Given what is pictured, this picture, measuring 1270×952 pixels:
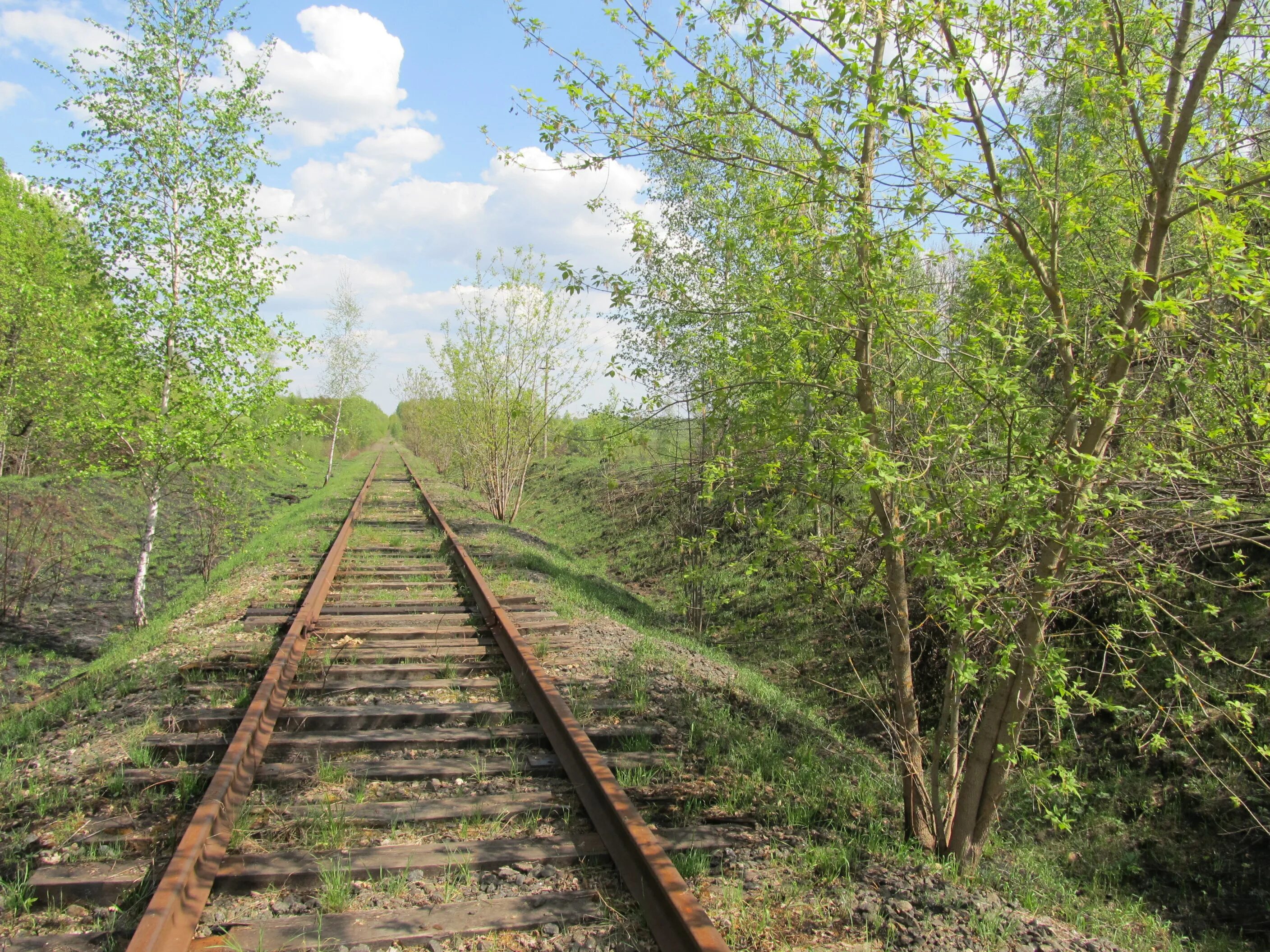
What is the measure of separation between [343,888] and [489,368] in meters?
17.0

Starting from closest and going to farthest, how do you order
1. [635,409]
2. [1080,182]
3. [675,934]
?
[675,934], [1080,182], [635,409]

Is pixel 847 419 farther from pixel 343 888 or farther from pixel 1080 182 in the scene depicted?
pixel 343 888

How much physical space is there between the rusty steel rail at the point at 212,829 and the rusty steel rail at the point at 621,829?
1.54 meters

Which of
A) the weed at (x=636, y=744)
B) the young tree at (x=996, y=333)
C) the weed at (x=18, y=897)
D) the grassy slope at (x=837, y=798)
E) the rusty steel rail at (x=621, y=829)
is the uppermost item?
the young tree at (x=996, y=333)

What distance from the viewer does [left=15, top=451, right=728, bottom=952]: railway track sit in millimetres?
2857

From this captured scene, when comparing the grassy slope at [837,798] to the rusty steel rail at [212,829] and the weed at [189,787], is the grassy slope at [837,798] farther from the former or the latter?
the weed at [189,787]

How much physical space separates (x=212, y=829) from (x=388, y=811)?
0.73m

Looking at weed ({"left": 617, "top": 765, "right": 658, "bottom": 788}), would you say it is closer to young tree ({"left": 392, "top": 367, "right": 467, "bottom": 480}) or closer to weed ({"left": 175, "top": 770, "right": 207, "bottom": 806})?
weed ({"left": 175, "top": 770, "right": 207, "bottom": 806})

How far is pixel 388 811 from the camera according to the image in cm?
370

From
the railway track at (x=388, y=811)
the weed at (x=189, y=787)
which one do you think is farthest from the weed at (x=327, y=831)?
the weed at (x=189, y=787)

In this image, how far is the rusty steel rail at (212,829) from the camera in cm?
266

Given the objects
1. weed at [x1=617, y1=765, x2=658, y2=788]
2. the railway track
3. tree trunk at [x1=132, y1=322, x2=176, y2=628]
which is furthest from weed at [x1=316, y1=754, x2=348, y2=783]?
tree trunk at [x1=132, y1=322, x2=176, y2=628]

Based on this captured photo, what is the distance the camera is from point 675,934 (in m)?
2.74

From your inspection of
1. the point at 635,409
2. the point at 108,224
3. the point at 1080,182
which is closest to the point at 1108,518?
the point at 1080,182
